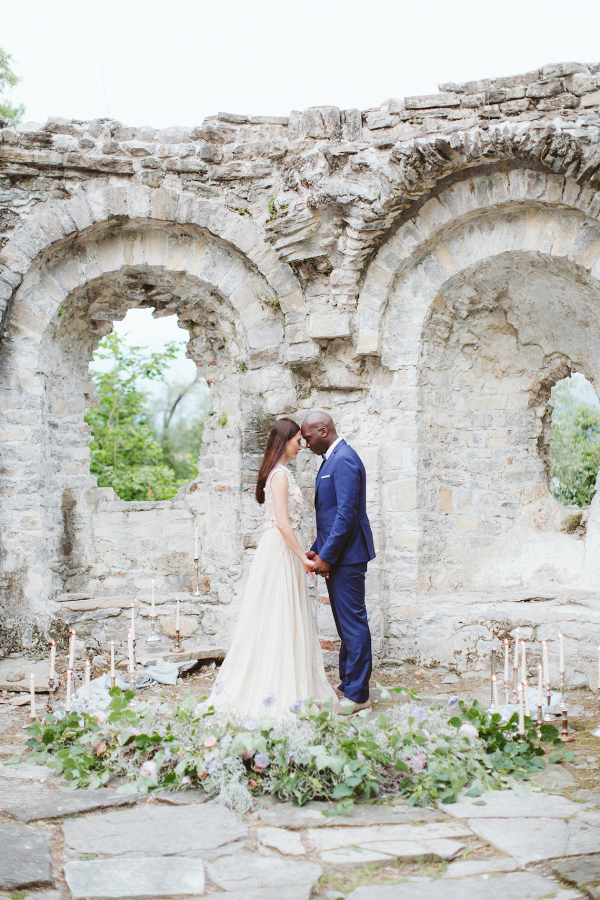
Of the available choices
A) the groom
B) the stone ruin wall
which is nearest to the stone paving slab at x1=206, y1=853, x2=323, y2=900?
the groom

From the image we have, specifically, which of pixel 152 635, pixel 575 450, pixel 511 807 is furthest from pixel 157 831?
pixel 575 450

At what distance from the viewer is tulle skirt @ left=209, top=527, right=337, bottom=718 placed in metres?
4.62

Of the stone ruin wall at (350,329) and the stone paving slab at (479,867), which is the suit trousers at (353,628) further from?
the stone paving slab at (479,867)

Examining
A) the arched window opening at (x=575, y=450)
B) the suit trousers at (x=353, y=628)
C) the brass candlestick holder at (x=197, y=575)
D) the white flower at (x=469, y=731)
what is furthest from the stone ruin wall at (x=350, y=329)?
the arched window opening at (x=575, y=450)

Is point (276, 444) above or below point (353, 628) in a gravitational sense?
above

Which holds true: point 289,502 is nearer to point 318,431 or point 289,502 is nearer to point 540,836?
point 318,431

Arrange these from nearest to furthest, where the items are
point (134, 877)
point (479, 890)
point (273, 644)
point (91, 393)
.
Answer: point (479, 890)
point (134, 877)
point (273, 644)
point (91, 393)

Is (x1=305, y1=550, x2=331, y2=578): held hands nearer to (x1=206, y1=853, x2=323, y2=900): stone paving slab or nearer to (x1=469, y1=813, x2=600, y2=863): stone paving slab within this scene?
(x1=469, y1=813, x2=600, y2=863): stone paving slab

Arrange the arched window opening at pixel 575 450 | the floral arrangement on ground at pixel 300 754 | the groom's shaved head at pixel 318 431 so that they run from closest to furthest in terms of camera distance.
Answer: the floral arrangement on ground at pixel 300 754 → the groom's shaved head at pixel 318 431 → the arched window opening at pixel 575 450

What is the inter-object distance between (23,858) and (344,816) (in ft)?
4.33

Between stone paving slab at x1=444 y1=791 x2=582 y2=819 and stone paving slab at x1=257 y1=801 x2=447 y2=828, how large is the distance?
0.40 ft

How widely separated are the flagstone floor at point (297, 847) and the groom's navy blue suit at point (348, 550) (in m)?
1.36

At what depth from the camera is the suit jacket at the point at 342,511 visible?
4738 mm

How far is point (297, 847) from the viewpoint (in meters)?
3.06
